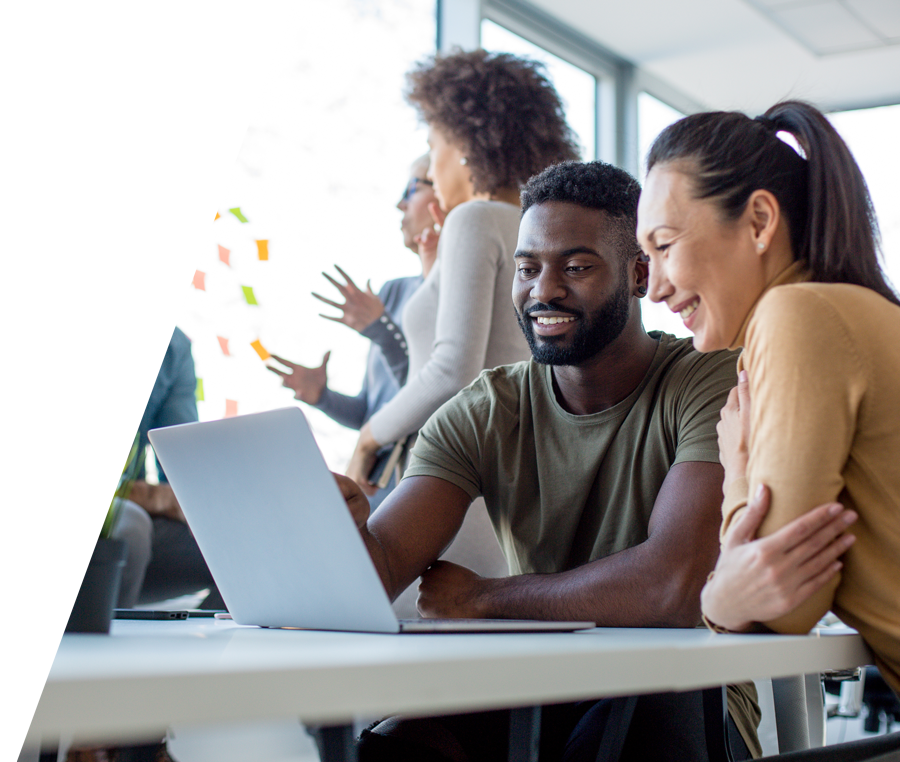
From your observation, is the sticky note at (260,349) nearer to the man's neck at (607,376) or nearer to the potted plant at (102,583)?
the man's neck at (607,376)

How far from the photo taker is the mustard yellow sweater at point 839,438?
0.84 metres

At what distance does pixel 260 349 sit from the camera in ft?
9.23

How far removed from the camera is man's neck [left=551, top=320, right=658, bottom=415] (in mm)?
1396

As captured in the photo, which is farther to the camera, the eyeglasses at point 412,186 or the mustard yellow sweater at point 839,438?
the eyeglasses at point 412,186

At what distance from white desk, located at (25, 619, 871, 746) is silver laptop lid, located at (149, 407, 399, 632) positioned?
0.07 meters

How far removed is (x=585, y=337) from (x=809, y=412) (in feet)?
1.88

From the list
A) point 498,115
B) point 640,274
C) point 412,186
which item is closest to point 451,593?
point 640,274

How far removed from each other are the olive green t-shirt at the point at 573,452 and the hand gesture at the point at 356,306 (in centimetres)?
65

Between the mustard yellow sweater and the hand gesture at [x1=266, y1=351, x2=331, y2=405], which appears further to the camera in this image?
the hand gesture at [x1=266, y1=351, x2=331, y2=405]

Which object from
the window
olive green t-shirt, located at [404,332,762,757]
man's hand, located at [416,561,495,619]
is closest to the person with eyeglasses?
olive green t-shirt, located at [404,332,762,757]

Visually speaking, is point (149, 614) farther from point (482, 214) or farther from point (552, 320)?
point (482, 214)

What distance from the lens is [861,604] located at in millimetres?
862

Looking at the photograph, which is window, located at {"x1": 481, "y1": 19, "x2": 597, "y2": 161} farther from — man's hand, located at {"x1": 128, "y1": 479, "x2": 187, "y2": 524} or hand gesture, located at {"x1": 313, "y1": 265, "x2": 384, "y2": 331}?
man's hand, located at {"x1": 128, "y1": 479, "x2": 187, "y2": 524}

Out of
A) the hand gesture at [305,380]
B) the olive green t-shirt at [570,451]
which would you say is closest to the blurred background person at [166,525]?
the hand gesture at [305,380]
